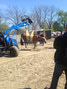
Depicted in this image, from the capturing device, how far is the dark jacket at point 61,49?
Result: 237 centimetres

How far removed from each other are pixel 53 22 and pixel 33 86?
5390cm

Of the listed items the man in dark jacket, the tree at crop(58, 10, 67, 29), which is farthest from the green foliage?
the tree at crop(58, 10, 67, 29)

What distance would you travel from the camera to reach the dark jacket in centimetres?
237

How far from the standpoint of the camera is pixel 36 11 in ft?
150

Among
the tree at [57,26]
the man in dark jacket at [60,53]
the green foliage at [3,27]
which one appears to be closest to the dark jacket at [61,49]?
the man in dark jacket at [60,53]

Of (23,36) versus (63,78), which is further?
(23,36)

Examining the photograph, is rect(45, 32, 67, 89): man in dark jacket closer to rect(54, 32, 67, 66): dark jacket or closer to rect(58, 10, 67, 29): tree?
rect(54, 32, 67, 66): dark jacket

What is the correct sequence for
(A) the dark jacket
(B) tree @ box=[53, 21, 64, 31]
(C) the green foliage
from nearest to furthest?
(A) the dark jacket < (C) the green foliage < (B) tree @ box=[53, 21, 64, 31]

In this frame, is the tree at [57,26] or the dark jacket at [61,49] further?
the tree at [57,26]

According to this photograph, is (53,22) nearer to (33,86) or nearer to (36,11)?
(36,11)

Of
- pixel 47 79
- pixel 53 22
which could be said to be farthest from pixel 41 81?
pixel 53 22

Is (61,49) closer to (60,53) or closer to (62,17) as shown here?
(60,53)

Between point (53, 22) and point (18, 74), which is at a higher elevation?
point (53, 22)

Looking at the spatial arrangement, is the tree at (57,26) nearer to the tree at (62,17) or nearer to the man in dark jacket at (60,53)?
the tree at (62,17)
